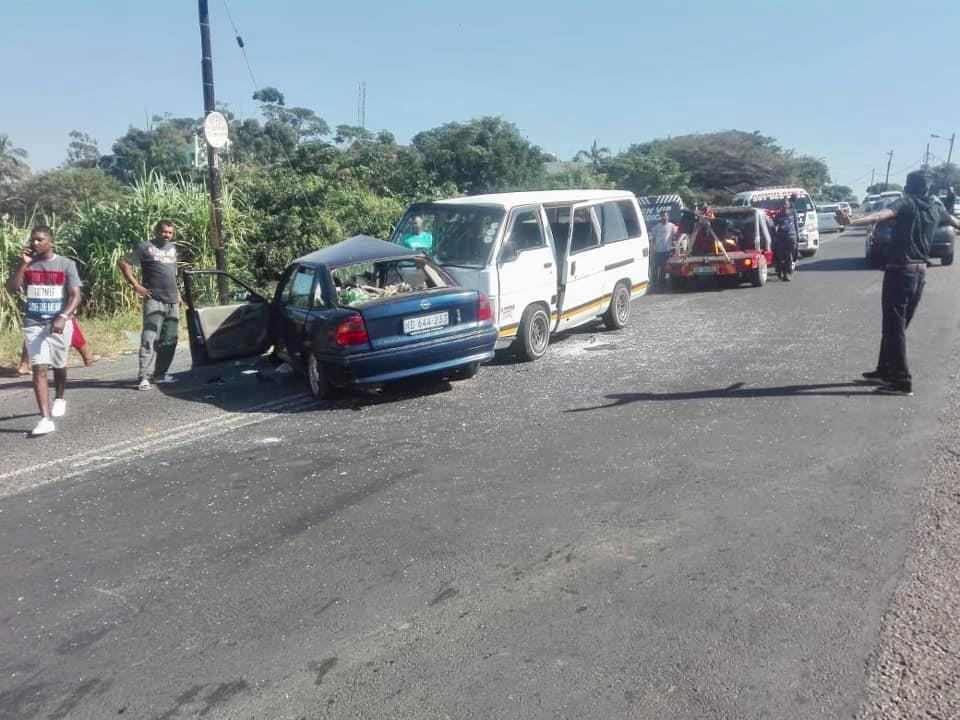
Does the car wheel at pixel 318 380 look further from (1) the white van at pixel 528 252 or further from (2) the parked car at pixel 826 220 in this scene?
(2) the parked car at pixel 826 220

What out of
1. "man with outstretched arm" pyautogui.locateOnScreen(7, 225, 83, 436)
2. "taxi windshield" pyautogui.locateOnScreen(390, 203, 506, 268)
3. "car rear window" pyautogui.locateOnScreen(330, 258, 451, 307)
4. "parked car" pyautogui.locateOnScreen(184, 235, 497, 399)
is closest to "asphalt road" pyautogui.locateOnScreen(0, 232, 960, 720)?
"parked car" pyautogui.locateOnScreen(184, 235, 497, 399)

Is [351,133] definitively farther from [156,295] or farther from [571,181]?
[156,295]

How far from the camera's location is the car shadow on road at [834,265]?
2064 cm

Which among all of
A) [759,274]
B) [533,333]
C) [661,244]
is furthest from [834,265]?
[533,333]

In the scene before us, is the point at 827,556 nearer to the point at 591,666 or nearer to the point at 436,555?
the point at 591,666

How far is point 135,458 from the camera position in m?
6.66

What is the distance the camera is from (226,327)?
30.1ft

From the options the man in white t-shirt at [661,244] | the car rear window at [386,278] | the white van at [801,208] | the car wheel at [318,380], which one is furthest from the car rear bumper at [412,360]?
the white van at [801,208]

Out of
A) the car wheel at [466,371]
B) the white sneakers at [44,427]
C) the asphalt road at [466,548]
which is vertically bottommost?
the asphalt road at [466,548]

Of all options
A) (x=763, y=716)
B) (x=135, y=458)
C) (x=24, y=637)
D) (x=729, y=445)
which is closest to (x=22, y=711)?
(x=24, y=637)

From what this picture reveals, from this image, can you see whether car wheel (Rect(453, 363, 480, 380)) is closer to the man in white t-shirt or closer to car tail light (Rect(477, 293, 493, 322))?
car tail light (Rect(477, 293, 493, 322))

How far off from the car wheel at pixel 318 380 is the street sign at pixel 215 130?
529 centimetres

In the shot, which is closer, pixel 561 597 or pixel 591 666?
pixel 591 666

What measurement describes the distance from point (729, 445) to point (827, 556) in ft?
6.52
